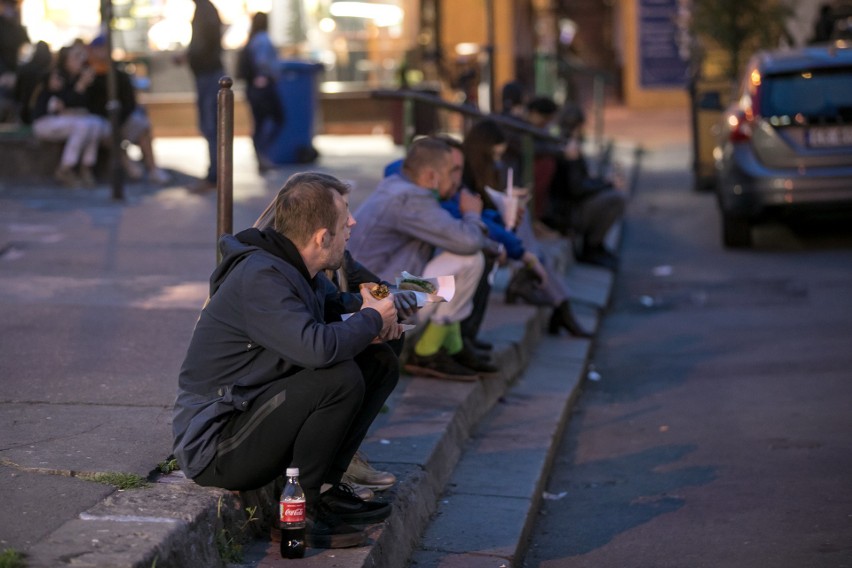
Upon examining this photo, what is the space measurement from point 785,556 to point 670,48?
2740 centimetres

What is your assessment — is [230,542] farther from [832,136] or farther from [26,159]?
[26,159]

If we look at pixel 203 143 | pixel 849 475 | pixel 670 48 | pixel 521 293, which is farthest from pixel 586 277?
pixel 670 48

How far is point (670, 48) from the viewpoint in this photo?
103 feet

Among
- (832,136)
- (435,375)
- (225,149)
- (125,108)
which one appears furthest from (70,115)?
(225,149)

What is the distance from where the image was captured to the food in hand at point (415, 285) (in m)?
4.77

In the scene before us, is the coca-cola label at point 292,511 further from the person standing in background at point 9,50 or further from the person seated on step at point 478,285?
the person standing in background at point 9,50

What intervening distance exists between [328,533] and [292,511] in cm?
23

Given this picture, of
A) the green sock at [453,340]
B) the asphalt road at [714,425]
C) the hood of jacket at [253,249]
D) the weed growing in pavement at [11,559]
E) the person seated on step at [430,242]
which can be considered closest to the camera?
the weed growing in pavement at [11,559]

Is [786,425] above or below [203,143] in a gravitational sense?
below

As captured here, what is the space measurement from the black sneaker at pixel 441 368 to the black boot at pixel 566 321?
2337 mm

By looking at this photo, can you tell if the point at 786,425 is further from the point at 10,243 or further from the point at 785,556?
the point at 10,243

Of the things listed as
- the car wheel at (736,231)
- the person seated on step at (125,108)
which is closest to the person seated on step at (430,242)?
the car wheel at (736,231)

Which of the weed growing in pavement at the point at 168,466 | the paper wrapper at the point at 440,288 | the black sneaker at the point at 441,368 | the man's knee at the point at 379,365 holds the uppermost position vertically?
the paper wrapper at the point at 440,288

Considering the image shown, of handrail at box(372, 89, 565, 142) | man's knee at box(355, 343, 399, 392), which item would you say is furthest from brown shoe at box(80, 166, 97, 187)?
man's knee at box(355, 343, 399, 392)
